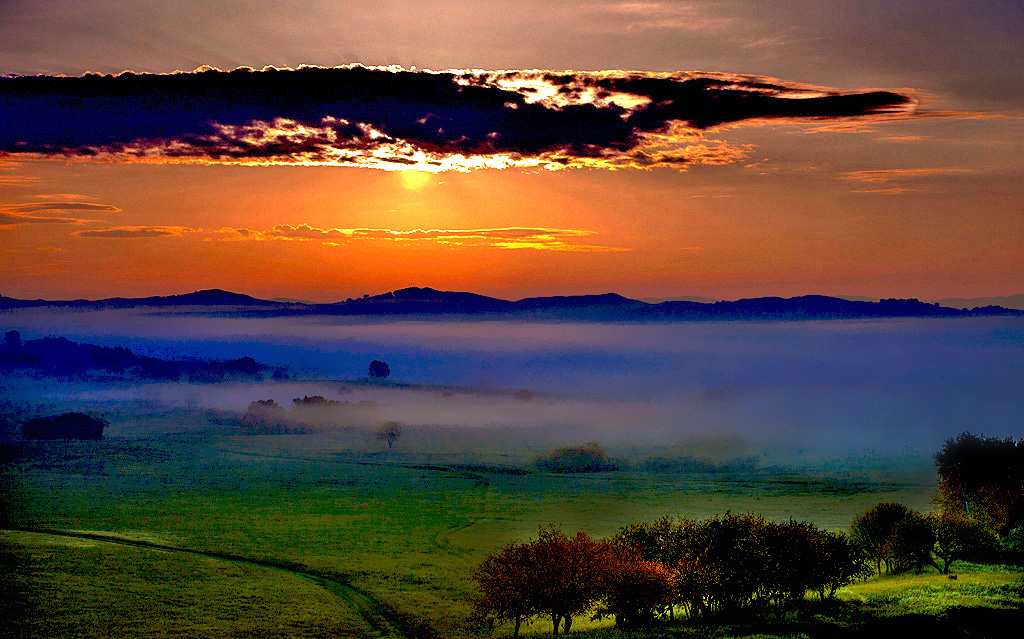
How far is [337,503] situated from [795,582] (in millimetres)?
99447

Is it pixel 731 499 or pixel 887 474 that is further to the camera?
pixel 887 474

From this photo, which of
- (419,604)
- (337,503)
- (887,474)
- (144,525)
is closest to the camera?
(419,604)

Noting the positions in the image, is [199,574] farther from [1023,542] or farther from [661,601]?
[1023,542]

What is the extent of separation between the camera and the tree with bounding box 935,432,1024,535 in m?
96.1

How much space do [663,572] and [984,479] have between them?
203 ft

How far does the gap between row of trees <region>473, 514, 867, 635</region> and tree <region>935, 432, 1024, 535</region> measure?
35.2 m

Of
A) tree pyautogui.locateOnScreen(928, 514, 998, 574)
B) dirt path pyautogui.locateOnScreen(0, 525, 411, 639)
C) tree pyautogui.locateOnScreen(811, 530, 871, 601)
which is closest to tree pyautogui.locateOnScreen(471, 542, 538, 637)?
dirt path pyautogui.locateOnScreen(0, 525, 411, 639)

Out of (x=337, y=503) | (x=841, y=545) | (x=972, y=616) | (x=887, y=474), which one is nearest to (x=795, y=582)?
(x=841, y=545)

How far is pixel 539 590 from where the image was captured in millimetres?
65812

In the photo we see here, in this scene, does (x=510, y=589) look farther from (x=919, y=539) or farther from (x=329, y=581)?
(x=919, y=539)

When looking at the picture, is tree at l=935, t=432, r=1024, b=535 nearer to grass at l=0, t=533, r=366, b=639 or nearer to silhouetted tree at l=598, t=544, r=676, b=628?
silhouetted tree at l=598, t=544, r=676, b=628

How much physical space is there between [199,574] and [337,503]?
60.1 metres

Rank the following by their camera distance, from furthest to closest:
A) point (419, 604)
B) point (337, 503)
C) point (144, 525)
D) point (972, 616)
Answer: point (337, 503), point (144, 525), point (419, 604), point (972, 616)

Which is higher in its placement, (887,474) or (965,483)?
(965,483)
